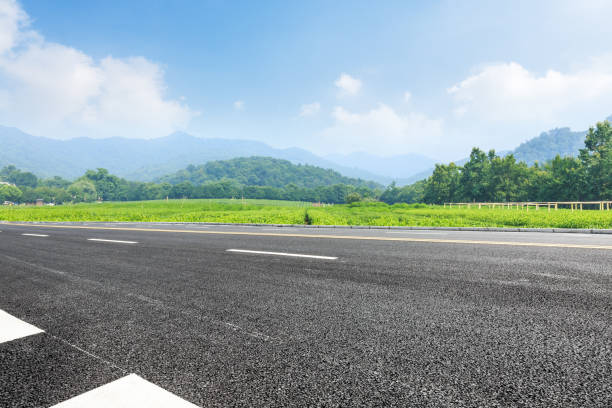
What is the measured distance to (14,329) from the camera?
9.63 ft

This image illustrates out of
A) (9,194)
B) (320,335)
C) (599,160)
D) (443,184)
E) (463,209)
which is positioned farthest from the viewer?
A: (9,194)

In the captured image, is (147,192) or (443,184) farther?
(147,192)

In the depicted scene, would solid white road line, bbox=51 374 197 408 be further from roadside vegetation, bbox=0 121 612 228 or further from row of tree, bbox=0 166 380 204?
row of tree, bbox=0 166 380 204

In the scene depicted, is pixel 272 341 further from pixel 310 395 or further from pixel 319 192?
pixel 319 192

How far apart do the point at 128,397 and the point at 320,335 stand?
1.42 metres

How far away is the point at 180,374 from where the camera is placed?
2.09m

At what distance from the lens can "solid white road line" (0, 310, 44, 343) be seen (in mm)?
2766

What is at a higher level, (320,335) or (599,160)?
(599,160)

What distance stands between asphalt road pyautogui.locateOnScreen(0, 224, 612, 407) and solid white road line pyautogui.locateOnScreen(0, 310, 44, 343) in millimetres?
45

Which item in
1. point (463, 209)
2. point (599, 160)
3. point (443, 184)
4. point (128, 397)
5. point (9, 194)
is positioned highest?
point (9, 194)

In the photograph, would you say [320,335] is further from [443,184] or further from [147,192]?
[147,192]

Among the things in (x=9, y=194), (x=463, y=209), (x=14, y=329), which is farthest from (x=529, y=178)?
(x=9, y=194)

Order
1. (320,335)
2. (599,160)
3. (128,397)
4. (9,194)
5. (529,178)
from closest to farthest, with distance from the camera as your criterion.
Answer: (128,397) < (320,335) < (599,160) < (529,178) < (9,194)


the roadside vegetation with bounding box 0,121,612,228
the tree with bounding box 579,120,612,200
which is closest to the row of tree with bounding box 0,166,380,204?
the roadside vegetation with bounding box 0,121,612,228
